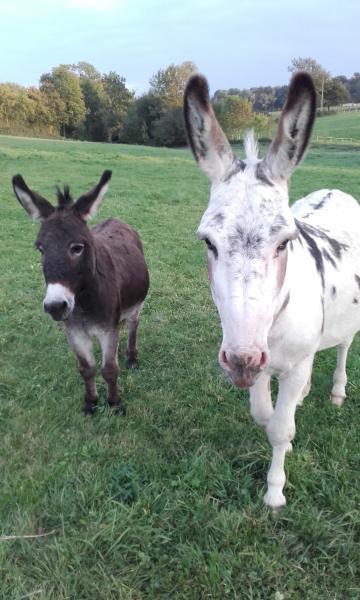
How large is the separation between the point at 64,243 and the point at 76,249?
15 centimetres

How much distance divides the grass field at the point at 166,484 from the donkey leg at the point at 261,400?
39 centimetres

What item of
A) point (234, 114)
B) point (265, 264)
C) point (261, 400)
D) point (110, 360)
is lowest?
point (110, 360)

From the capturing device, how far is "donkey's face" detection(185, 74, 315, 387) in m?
2.00

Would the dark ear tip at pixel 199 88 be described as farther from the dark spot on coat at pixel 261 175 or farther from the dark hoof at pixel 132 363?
the dark hoof at pixel 132 363

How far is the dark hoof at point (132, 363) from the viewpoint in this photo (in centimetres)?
495

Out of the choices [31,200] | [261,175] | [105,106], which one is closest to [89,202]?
[31,200]

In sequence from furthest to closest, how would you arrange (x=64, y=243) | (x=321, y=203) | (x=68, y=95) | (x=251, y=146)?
(x=68, y=95) < (x=321, y=203) < (x=64, y=243) < (x=251, y=146)

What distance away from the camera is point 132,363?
4977 millimetres

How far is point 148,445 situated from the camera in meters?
3.64

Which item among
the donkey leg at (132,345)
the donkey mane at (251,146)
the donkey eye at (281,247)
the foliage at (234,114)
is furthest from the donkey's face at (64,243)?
the foliage at (234,114)

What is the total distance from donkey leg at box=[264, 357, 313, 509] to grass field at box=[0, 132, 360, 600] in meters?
0.10

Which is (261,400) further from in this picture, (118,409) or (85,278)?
(85,278)

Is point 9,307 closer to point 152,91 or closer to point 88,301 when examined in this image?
point 88,301

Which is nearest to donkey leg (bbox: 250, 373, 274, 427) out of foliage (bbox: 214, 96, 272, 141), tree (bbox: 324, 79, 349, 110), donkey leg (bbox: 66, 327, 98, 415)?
donkey leg (bbox: 66, 327, 98, 415)
